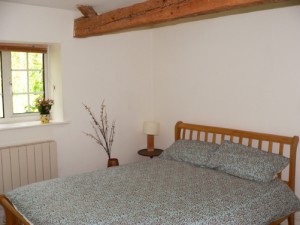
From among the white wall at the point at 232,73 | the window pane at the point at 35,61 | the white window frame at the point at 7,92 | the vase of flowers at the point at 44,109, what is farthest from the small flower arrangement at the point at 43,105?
the white wall at the point at 232,73

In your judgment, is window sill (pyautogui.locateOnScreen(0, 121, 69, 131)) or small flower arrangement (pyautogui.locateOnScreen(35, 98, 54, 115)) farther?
small flower arrangement (pyautogui.locateOnScreen(35, 98, 54, 115))

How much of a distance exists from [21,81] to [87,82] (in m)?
0.77

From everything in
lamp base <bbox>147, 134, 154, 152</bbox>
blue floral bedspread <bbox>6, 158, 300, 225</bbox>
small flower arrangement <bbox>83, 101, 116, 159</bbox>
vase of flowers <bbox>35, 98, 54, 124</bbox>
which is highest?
vase of flowers <bbox>35, 98, 54, 124</bbox>

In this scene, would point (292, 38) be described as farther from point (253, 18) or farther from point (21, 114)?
point (21, 114)

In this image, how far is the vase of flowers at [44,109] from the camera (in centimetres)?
390

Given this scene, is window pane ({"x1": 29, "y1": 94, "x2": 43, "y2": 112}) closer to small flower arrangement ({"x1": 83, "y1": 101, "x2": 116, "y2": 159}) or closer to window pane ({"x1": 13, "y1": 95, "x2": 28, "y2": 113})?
window pane ({"x1": 13, "y1": 95, "x2": 28, "y2": 113})

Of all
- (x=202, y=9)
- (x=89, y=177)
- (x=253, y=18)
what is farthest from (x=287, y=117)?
(x=89, y=177)

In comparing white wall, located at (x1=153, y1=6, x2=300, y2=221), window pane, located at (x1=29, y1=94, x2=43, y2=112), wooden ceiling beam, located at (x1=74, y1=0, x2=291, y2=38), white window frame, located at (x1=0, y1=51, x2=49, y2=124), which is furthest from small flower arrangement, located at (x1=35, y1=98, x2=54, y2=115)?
white wall, located at (x1=153, y1=6, x2=300, y2=221)

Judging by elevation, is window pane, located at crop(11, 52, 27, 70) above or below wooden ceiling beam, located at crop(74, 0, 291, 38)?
below

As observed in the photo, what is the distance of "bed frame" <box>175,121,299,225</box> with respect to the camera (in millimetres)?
3242

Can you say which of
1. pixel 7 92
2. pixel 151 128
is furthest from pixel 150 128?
pixel 7 92

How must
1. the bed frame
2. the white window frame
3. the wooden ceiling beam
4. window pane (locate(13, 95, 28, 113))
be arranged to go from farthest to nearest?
1. window pane (locate(13, 95, 28, 113))
2. the white window frame
3. the bed frame
4. the wooden ceiling beam

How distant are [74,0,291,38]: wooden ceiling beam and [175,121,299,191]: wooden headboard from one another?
156 centimetres

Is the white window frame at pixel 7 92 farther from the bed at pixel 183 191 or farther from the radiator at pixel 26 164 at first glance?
the bed at pixel 183 191
